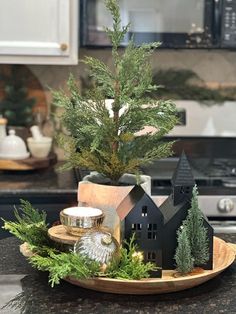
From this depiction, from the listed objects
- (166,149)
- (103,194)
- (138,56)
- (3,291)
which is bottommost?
(3,291)

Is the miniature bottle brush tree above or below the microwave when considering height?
below

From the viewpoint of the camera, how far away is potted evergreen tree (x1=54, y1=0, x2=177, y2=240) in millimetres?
1425

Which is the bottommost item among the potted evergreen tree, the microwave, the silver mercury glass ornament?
the silver mercury glass ornament

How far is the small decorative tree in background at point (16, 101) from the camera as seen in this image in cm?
315

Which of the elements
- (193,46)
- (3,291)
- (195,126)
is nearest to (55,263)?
(3,291)

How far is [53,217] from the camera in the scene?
8.50 feet

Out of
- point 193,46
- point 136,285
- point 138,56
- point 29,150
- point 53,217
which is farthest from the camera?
point 29,150

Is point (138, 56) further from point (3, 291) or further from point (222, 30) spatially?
point (222, 30)

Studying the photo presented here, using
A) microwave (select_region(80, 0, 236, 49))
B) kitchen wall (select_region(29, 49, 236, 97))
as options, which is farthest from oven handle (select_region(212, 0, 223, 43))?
kitchen wall (select_region(29, 49, 236, 97))

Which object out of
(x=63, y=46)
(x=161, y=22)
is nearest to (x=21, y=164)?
(x=63, y=46)

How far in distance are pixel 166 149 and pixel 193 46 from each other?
1.41 metres

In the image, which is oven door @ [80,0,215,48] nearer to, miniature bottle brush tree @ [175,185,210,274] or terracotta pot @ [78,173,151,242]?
terracotta pot @ [78,173,151,242]

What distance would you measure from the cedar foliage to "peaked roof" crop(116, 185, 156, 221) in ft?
0.25

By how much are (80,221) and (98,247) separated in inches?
4.2
